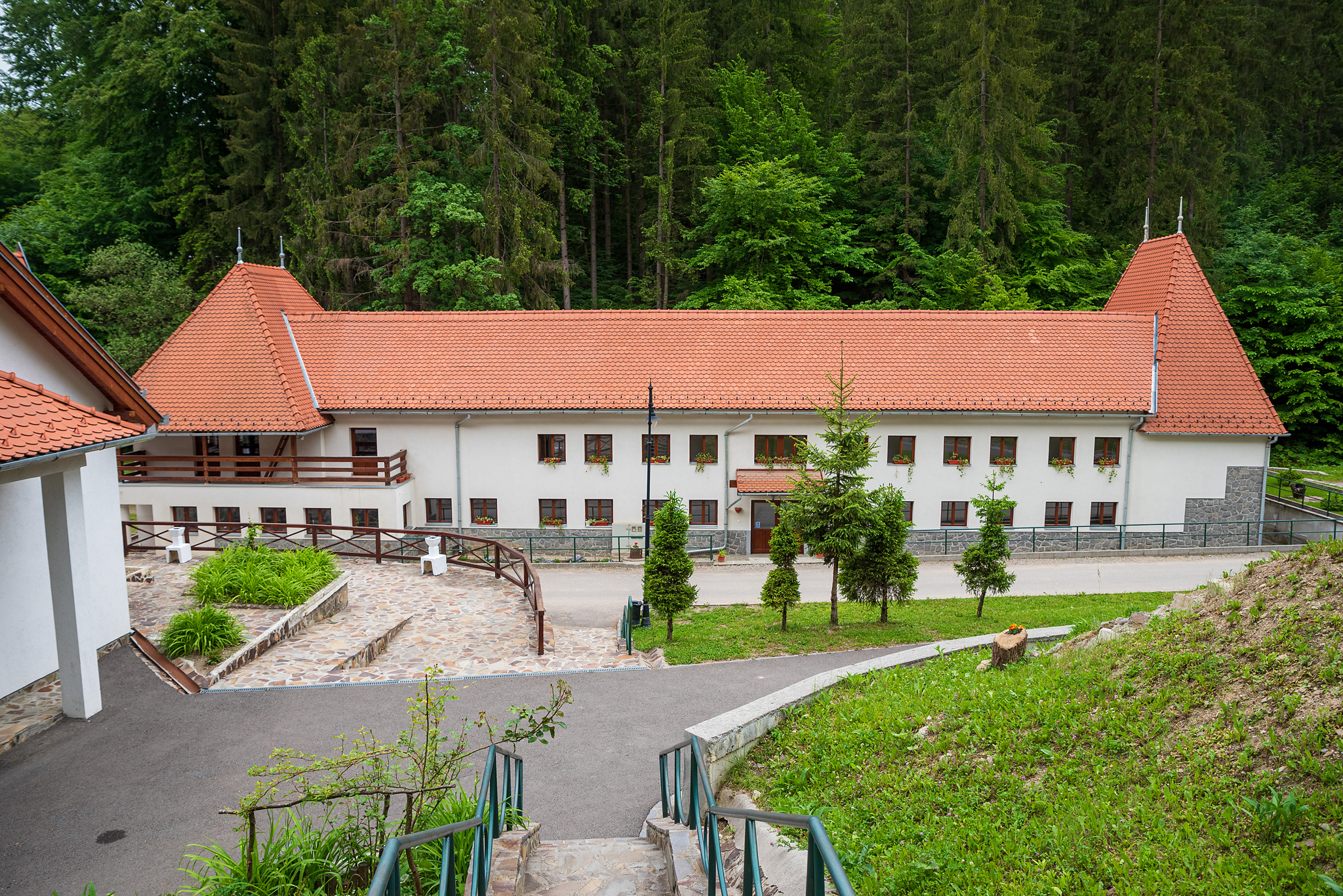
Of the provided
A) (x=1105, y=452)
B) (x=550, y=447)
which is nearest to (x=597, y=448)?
(x=550, y=447)

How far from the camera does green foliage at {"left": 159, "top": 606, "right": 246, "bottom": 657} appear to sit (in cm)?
1237

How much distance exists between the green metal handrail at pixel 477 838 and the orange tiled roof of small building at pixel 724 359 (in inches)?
740

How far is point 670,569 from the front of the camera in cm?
1636

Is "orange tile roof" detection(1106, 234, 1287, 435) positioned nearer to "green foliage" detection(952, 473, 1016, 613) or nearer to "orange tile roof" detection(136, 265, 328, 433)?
"green foliage" detection(952, 473, 1016, 613)

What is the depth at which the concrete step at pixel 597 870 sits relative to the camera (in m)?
6.37

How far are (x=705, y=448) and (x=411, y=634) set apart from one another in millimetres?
12875

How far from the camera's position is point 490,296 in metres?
32.6

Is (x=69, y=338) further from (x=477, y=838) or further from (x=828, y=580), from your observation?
(x=828, y=580)

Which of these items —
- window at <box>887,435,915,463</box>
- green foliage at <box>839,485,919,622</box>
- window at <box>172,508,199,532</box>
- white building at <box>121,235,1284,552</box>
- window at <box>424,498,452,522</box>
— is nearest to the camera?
green foliage at <box>839,485,919,622</box>

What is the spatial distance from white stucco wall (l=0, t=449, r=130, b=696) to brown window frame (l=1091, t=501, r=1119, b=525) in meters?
25.9

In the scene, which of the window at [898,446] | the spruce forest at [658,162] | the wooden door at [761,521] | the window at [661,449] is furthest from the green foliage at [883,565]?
the spruce forest at [658,162]

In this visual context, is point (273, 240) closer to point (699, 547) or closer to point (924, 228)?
point (699, 547)

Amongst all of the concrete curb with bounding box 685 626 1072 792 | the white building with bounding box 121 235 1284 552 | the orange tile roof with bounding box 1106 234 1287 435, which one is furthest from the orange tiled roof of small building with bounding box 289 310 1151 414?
the concrete curb with bounding box 685 626 1072 792

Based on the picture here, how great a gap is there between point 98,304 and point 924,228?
118 ft
